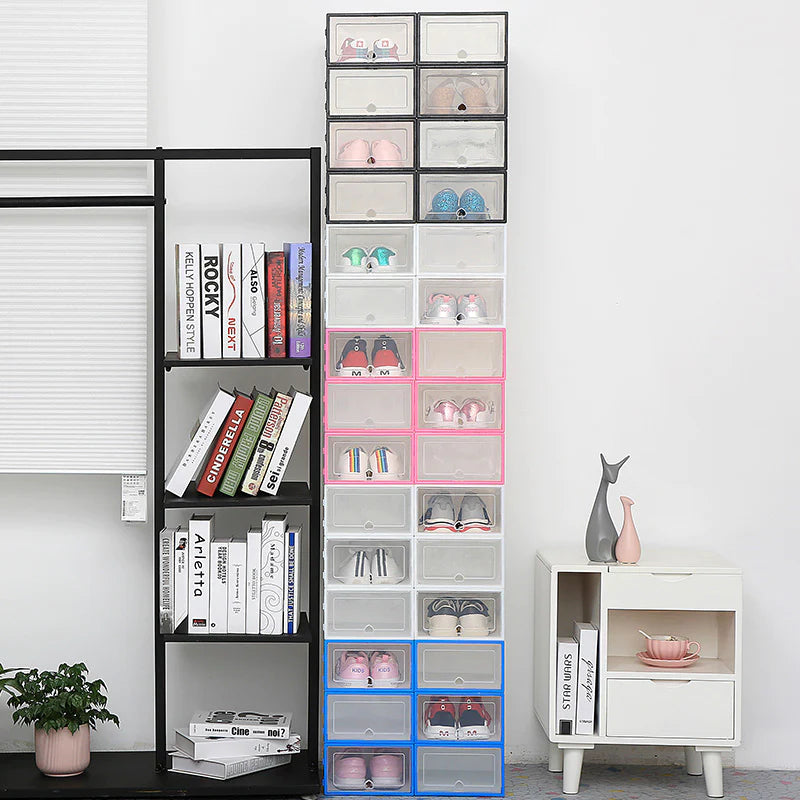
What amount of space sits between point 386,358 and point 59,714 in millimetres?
1233

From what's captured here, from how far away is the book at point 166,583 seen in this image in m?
2.77

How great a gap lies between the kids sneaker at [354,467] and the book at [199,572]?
14.4 inches

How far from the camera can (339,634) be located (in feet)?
9.23

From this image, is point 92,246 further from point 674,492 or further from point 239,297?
point 674,492

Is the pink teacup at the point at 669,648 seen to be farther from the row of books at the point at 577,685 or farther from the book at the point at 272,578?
the book at the point at 272,578

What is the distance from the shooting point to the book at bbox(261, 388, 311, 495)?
9.06 feet

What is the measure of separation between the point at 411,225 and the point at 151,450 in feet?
3.23

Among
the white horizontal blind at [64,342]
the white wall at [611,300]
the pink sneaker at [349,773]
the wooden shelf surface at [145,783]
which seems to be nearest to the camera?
the wooden shelf surface at [145,783]

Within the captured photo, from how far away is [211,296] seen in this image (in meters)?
2.73

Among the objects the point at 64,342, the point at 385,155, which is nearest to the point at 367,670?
the point at 64,342

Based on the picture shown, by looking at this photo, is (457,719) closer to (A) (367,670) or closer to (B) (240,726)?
(A) (367,670)

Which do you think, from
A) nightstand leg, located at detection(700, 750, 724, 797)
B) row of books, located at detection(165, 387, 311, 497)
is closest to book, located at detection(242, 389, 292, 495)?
row of books, located at detection(165, 387, 311, 497)

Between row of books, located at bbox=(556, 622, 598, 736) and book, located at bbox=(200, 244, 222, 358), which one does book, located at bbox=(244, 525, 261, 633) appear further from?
row of books, located at bbox=(556, 622, 598, 736)

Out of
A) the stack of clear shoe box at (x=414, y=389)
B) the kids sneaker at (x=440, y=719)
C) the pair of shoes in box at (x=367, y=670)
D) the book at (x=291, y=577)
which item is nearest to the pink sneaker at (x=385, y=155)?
the stack of clear shoe box at (x=414, y=389)
